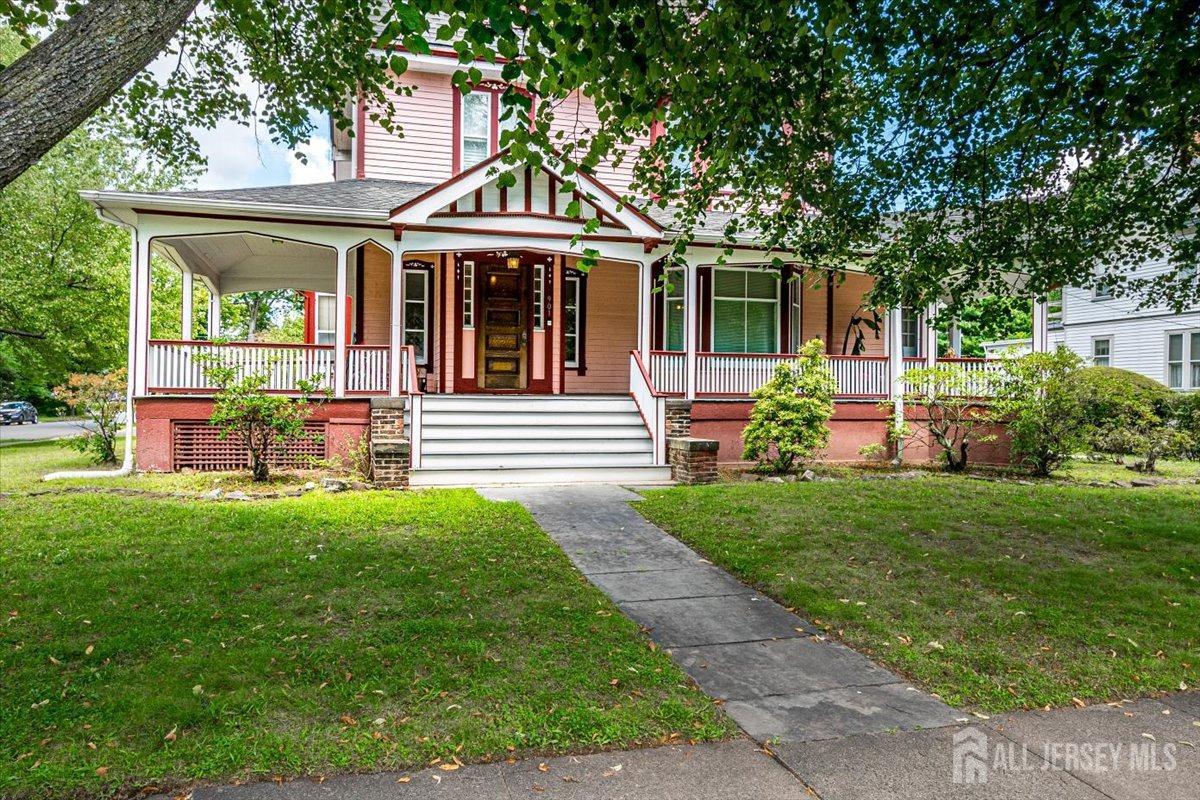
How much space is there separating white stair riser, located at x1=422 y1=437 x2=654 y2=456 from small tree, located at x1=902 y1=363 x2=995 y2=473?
16.4 feet

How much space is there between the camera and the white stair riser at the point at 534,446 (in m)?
9.70

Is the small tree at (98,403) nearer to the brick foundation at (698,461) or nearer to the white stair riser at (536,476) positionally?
the white stair riser at (536,476)

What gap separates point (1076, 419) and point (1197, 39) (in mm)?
7276

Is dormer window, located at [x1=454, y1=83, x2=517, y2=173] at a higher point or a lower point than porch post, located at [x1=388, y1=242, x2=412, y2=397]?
higher

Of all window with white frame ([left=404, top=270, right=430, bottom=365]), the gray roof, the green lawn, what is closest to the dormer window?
the gray roof

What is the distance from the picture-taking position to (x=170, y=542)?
19.0ft

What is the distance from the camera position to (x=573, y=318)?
13.6 metres

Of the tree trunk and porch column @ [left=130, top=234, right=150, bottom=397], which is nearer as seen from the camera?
the tree trunk

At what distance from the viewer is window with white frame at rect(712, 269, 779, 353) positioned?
14.0m

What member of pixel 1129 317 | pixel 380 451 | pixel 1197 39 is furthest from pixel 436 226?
pixel 1129 317

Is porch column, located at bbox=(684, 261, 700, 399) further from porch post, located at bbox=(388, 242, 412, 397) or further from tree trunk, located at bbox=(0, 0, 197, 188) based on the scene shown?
tree trunk, located at bbox=(0, 0, 197, 188)

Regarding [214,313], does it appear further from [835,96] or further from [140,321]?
[835,96]

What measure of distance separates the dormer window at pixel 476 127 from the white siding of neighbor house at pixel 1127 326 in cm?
1679

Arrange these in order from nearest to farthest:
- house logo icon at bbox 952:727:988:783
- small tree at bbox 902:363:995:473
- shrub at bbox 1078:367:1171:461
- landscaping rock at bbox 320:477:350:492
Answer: house logo icon at bbox 952:727:988:783 → landscaping rock at bbox 320:477:350:492 → shrub at bbox 1078:367:1171:461 → small tree at bbox 902:363:995:473
